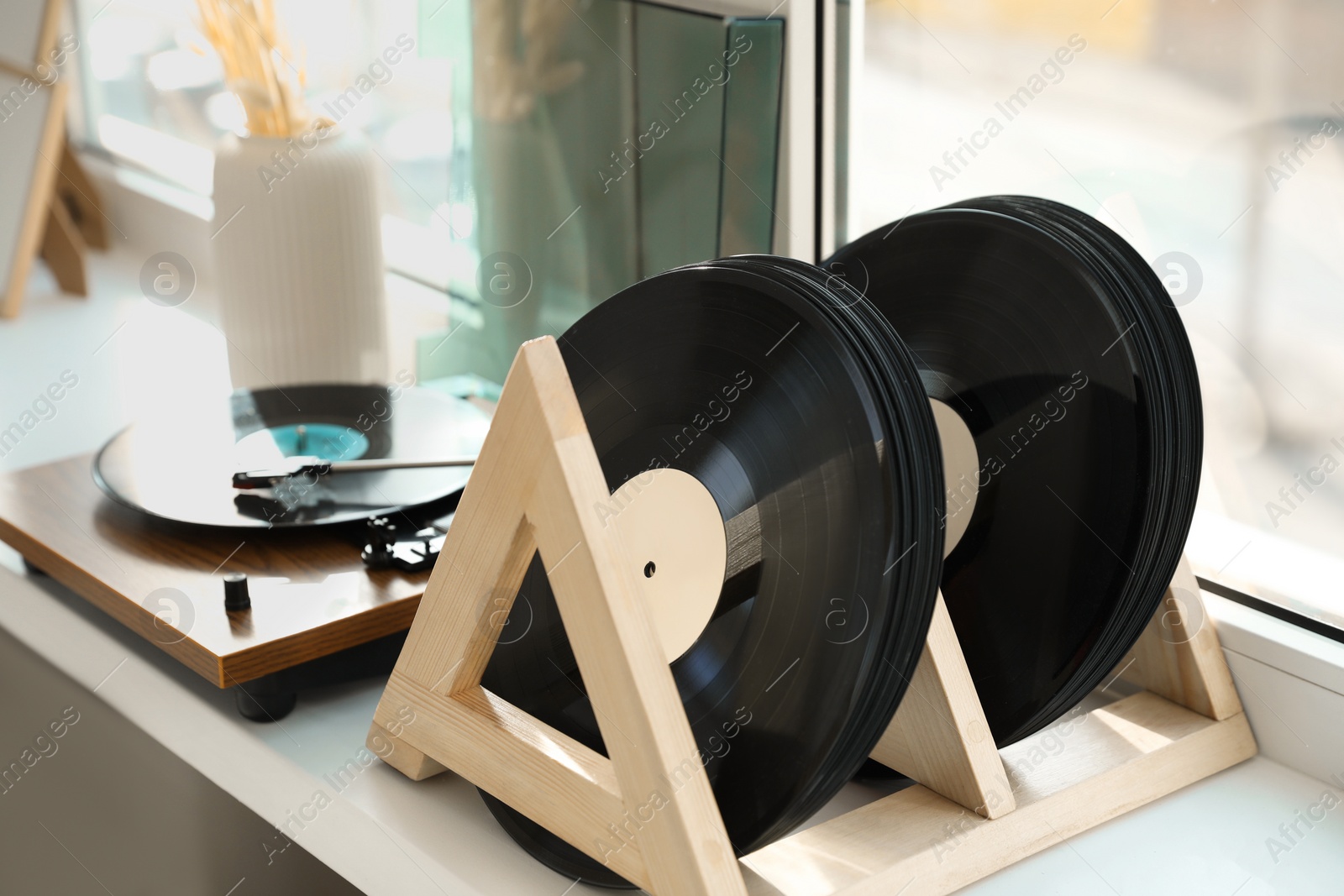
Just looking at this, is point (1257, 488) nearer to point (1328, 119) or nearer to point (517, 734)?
point (1328, 119)

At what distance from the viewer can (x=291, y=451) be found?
107cm

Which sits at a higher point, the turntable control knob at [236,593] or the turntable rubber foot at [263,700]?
the turntable control knob at [236,593]

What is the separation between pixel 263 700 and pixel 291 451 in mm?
289

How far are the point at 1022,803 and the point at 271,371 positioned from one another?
95 cm

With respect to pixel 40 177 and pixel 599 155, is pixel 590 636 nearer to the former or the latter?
pixel 599 155

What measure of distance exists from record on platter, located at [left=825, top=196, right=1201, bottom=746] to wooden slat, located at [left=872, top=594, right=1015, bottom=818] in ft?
0.17

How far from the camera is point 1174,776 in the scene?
0.80 m

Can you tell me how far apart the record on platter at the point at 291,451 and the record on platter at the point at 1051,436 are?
0.42m

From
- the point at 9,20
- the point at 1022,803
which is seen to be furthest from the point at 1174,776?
the point at 9,20

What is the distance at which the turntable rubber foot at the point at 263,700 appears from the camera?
2.73 ft
